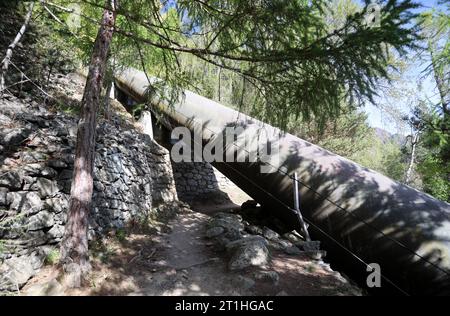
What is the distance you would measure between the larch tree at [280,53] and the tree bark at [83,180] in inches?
0.5

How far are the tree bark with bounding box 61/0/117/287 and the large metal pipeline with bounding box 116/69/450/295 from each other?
2.40 metres

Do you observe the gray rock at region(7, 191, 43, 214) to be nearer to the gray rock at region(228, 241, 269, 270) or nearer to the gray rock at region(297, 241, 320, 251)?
the gray rock at region(228, 241, 269, 270)

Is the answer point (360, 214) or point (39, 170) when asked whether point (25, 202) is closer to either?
point (39, 170)

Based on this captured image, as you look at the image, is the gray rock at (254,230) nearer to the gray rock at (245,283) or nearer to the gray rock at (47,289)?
the gray rock at (245,283)

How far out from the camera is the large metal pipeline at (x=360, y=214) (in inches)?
146

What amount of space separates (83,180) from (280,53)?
11.2ft

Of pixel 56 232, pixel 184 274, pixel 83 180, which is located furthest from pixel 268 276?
pixel 56 232

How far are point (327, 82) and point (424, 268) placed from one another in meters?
2.77

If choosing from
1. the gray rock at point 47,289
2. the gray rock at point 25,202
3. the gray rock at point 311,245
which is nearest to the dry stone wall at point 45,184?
the gray rock at point 25,202

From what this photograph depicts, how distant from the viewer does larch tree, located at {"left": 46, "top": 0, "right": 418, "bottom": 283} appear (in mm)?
3143

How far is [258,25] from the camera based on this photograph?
12.4ft
